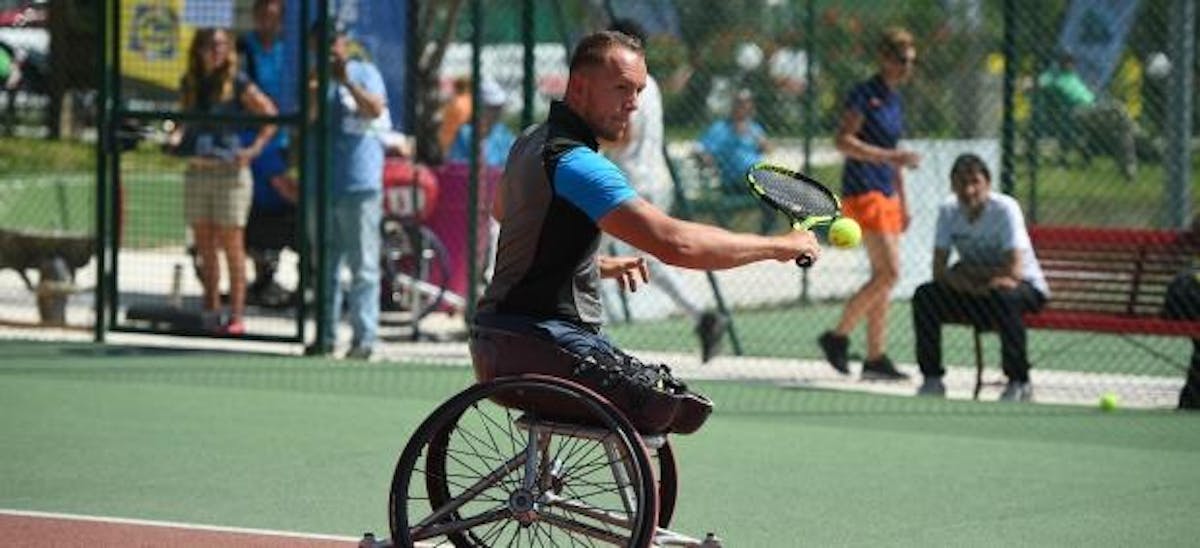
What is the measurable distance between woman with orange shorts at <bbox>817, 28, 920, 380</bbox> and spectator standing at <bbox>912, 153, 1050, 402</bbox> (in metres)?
0.49

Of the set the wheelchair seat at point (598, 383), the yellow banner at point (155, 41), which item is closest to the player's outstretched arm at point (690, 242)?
the wheelchair seat at point (598, 383)

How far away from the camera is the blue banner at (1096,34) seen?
1463 cm

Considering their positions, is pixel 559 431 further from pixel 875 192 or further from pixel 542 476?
pixel 875 192

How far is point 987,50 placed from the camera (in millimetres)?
16328

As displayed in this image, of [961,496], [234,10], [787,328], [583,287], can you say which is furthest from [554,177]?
[787,328]

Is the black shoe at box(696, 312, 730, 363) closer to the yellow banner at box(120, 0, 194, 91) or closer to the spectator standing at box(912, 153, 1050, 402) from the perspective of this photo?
the spectator standing at box(912, 153, 1050, 402)

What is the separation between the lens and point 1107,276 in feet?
41.4

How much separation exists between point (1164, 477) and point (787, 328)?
5.82 m

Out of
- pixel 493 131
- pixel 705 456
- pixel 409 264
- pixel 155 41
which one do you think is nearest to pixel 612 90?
pixel 705 456

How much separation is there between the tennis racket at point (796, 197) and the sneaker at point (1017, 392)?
580 cm

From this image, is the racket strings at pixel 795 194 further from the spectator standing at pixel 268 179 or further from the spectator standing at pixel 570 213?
the spectator standing at pixel 268 179

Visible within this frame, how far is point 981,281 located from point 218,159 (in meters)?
4.34

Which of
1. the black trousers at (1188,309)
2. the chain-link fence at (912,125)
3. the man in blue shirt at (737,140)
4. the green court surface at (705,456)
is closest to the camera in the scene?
the green court surface at (705,456)

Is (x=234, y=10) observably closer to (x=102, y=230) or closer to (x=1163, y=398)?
(x=102, y=230)
